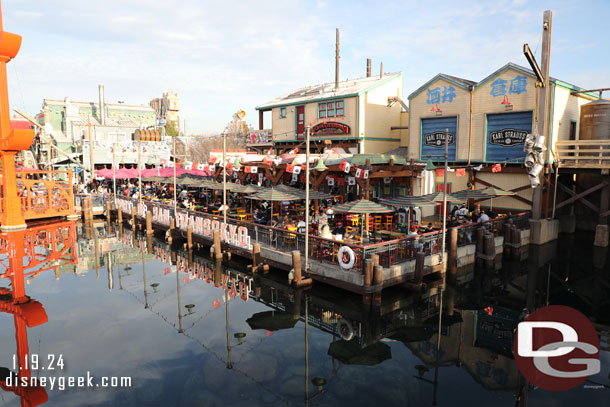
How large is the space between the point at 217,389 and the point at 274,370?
1686 mm

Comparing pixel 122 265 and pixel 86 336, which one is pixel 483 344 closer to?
pixel 86 336

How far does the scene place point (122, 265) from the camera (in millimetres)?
22391

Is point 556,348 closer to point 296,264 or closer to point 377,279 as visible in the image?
point 377,279

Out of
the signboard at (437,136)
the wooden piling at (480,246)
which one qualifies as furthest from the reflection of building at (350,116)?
the wooden piling at (480,246)

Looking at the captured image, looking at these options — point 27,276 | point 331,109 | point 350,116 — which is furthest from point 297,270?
point 331,109

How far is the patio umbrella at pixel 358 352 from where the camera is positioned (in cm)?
1182

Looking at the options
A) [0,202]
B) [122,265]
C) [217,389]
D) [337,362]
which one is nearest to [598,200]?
[337,362]

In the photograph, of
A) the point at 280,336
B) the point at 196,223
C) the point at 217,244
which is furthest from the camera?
the point at 196,223

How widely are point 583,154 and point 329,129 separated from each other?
19461 mm

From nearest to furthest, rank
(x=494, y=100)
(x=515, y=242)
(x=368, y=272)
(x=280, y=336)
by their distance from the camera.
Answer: (x=280, y=336) → (x=368, y=272) → (x=515, y=242) → (x=494, y=100)

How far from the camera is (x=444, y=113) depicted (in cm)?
3009

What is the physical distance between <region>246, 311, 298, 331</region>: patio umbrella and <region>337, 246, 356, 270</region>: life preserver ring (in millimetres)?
2802

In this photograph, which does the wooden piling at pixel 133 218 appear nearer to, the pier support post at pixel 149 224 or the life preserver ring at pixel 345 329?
the pier support post at pixel 149 224

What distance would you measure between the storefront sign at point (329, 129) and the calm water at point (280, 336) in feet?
60.9
